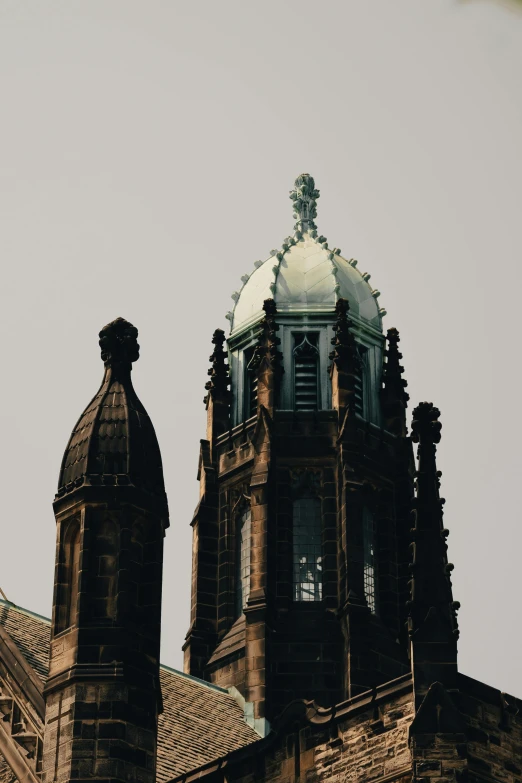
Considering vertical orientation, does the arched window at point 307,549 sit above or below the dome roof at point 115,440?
above

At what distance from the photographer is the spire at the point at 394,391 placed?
51.2 m

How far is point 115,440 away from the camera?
36969mm

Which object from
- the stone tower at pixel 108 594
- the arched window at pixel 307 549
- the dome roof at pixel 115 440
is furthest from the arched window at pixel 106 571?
the arched window at pixel 307 549

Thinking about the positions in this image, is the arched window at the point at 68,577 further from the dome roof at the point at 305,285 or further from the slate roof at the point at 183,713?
the dome roof at the point at 305,285

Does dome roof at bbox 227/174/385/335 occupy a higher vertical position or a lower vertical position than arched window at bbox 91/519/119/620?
higher

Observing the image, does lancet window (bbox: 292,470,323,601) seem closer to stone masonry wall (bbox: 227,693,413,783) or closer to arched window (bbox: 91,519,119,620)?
stone masonry wall (bbox: 227,693,413,783)

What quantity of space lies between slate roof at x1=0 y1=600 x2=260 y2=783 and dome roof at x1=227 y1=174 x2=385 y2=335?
1049 cm

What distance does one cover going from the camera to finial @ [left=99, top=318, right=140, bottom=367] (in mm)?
38375

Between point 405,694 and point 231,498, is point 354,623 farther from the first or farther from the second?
point 405,694

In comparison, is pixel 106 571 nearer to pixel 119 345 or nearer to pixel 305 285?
pixel 119 345

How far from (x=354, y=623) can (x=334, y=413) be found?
5.77m

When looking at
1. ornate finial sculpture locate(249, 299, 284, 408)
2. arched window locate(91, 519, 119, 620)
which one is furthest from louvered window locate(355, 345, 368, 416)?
arched window locate(91, 519, 119, 620)

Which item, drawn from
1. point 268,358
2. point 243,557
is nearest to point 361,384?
point 268,358

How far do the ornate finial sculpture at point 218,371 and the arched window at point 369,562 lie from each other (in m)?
5.29
